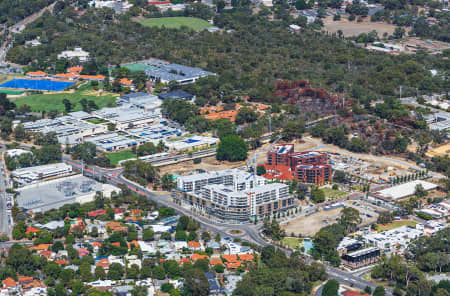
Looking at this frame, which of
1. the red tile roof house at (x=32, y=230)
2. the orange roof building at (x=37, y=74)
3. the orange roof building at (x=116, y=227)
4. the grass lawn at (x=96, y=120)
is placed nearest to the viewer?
the red tile roof house at (x=32, y=230)

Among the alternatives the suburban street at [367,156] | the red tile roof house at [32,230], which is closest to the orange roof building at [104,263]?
the red tile roof house at [32,230]

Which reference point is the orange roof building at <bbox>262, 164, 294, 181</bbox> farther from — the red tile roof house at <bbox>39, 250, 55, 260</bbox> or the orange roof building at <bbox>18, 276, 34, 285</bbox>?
the orange roof building at <bbox>18, 276, 34, 285</bbox>

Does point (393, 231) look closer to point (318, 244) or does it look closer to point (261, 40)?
point (318, 244)

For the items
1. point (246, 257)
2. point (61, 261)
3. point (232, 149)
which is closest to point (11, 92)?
point (232, 149)

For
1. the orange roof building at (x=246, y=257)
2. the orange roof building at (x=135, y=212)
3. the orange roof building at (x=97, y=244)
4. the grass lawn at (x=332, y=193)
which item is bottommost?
the grass lawn at (x=332, y=193)

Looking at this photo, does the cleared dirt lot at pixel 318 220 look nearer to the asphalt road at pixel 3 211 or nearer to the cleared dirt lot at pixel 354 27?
the asphalt road at pixel 3 211

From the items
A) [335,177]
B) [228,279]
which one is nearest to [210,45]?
[335,177]
